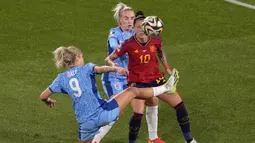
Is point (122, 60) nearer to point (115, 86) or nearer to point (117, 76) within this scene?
point (117, 76)

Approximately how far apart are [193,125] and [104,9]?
7598 millimetres

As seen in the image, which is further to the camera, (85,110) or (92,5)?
(92,5)

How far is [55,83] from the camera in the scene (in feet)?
34.6

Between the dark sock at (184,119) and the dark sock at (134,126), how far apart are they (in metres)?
0.66

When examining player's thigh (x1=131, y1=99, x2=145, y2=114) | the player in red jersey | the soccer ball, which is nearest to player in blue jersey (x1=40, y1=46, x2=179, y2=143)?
the player in red jersey

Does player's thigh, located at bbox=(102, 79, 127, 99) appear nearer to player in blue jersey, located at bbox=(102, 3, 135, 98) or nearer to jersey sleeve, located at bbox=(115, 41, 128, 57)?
player in blue jersey, located at bbox=(102, 3, 135, 98)

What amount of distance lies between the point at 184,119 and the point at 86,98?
208 cm

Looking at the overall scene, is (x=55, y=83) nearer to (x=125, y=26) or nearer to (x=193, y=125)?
(x=125, y=26)

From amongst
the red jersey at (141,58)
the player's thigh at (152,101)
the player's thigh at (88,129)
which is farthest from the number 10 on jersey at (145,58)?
the player's thigh at (88,129)

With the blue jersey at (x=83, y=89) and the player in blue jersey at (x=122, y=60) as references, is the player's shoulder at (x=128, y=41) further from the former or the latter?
the blue jersey at (x=83, y=89)

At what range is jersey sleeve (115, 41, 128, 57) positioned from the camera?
11.4 m

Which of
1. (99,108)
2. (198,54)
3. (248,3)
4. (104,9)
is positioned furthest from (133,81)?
(248,3)

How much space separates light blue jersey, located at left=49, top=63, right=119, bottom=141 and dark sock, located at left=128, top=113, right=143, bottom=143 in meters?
1.17

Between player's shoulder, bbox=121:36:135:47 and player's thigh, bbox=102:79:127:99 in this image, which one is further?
player's thigh, bbox=102:79:127:99
